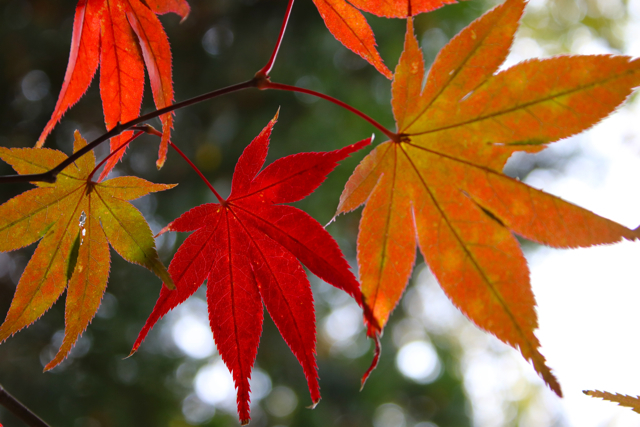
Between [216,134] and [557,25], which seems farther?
[557,25]

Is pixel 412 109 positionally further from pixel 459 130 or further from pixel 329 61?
pixel 329 61

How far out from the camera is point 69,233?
1.65 ft

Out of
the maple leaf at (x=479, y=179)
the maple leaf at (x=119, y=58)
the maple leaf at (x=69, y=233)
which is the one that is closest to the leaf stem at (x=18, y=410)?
the maple leaf at (x=69, y=233)

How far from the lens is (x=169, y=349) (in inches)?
100

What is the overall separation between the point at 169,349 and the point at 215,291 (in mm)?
2338

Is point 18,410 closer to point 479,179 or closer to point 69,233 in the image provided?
point 69,233

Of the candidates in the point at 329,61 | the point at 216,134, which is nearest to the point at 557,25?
the point at 329,61

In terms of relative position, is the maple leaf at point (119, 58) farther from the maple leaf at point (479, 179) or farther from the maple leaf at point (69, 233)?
the maple leaf at point (479, 179)

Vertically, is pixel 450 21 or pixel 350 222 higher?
pixel 450 21

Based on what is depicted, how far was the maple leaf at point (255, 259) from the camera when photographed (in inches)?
18.4

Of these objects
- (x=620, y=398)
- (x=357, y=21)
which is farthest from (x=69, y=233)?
(x=620, y=398)

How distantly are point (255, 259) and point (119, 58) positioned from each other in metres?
0.34

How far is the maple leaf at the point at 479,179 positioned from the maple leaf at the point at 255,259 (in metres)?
0.06

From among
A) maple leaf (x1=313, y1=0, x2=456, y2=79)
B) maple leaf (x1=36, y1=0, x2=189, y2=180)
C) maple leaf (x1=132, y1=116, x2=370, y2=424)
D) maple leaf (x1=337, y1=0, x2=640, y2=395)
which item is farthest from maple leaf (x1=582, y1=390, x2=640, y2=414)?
maple leaf (x1=36, y1=0, x2=189, y2=180)
